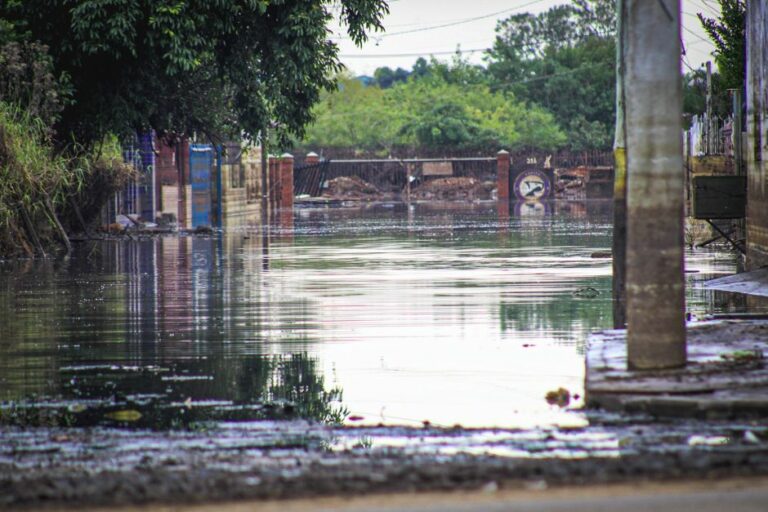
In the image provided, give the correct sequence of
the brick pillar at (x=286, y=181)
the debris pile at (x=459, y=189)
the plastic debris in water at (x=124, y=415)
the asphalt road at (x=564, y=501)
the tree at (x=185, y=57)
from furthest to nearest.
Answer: the debris pile at (x=459, y=189) < the brick pillar at (x=286, y=181) < the tree at (x=185, y=57) < the plastic debris in water at (x=124, y=415) < the asphalt road at (x=564, y=501)

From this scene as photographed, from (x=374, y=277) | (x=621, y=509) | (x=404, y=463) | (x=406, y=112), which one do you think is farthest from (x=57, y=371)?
(x=406, y=112)

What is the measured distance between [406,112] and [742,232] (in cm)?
6802

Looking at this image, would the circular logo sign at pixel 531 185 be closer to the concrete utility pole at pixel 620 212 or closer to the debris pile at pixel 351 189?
the debris pile at pixel 351 189

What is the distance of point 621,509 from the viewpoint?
18.5 feet

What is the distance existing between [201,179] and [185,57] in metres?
19.0

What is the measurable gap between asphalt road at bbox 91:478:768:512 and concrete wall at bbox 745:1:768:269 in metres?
11.5

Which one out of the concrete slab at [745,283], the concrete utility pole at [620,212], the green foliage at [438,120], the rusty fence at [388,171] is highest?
the green foliage at [438,120]

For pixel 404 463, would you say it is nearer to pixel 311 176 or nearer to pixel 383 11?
pixel 383 11

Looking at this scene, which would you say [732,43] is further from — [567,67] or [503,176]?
[567,67]

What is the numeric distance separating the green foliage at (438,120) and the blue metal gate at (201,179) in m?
31.2

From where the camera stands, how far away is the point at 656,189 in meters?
8.75

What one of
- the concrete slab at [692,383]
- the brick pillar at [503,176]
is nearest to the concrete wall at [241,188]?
the brick pillar at [503,176]

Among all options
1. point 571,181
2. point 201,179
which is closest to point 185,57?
point 201,179

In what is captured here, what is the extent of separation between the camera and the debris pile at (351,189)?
74.1m
